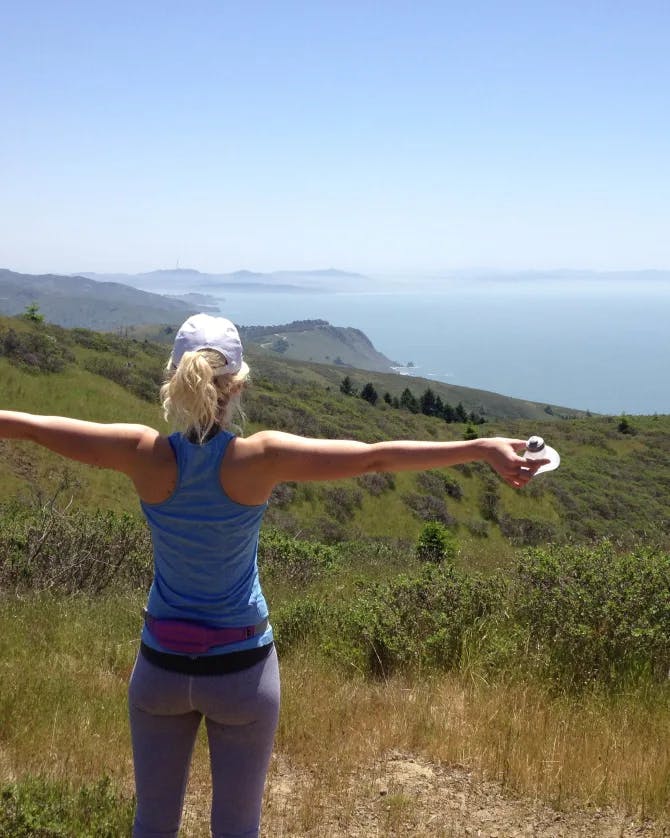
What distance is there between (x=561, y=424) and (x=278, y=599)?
55.0 metres

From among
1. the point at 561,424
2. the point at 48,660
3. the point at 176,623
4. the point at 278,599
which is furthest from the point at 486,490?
the point at 176,623

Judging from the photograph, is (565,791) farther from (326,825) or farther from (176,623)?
(176,623)

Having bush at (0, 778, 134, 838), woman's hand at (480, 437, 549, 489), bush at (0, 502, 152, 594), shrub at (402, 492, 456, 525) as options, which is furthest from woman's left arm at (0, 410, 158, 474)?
shrub at (402, 492, 456, 525)

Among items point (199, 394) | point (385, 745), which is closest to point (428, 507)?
point (385, 745)

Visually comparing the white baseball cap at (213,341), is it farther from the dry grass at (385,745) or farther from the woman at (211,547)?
the dry grass at (385,745)

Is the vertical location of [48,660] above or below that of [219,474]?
below

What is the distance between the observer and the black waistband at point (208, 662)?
200 cm

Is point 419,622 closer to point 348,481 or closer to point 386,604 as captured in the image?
point 386,604

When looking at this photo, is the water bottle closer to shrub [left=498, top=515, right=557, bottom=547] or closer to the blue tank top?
the blue tank top

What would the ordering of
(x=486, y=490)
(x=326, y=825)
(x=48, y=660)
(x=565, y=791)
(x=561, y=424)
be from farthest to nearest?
(x=561, y=424) → (x=486, y=490) → (x=48, y=660) → (x=565, y=791) → (x=326, y=825)

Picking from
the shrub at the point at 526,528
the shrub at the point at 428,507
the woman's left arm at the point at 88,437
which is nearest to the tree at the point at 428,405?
the shrub at the point at 526,528

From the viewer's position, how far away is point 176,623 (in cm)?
204

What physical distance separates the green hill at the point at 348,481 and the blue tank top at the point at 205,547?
20701mm

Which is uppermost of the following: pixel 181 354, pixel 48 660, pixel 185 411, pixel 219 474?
pixel 181 354
